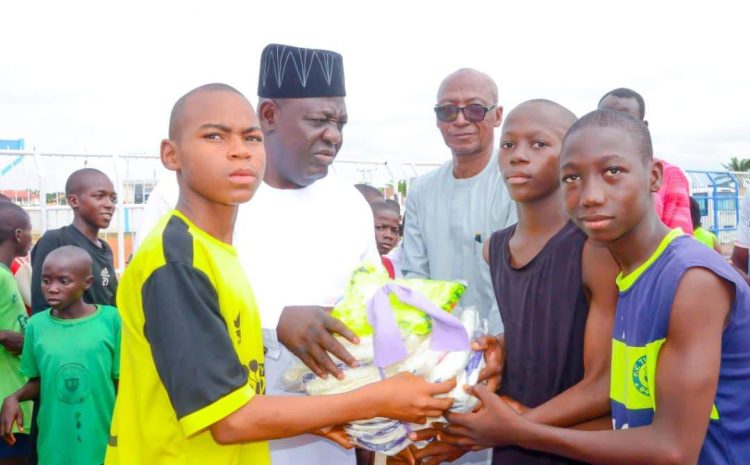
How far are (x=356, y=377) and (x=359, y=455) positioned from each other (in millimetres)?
1526

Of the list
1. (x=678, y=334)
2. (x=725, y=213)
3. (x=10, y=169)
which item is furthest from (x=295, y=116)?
(x=725, y=213)

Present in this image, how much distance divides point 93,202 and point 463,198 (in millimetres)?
3336

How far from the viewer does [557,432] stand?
7.20ft

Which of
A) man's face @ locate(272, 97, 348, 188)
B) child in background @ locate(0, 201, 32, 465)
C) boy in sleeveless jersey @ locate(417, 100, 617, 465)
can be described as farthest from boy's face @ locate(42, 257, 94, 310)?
boy in sleeveless jersey @ locate(417, 100, 617, 465)

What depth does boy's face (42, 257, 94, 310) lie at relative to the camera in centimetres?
461

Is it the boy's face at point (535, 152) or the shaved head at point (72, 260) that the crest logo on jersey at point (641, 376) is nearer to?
the boy's face at point (535, 152)

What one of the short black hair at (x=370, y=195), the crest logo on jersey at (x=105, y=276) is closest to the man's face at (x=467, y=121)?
the short black hair at (x=370, y=195)

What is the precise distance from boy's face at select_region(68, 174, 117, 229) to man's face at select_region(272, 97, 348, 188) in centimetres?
320

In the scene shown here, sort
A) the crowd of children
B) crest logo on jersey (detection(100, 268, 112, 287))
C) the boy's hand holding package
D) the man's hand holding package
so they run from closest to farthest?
the crowd of children < the man's hand holding package < the boy's hand holding package < crest logo on jersey (detection(100, 268, 112, 287))

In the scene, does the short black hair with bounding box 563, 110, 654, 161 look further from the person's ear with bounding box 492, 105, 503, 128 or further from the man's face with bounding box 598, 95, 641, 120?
the man's face with bounding box 598, 95, 641, 120

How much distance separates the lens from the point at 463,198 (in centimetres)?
366

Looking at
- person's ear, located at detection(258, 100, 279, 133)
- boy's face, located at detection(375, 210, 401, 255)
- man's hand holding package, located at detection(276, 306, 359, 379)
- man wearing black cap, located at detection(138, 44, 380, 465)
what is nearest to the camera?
man's hand holding package, located at detection(276, 306, 359, 379)

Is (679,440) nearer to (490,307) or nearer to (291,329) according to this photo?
(291,329)

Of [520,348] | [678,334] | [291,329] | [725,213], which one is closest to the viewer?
[678,334]
